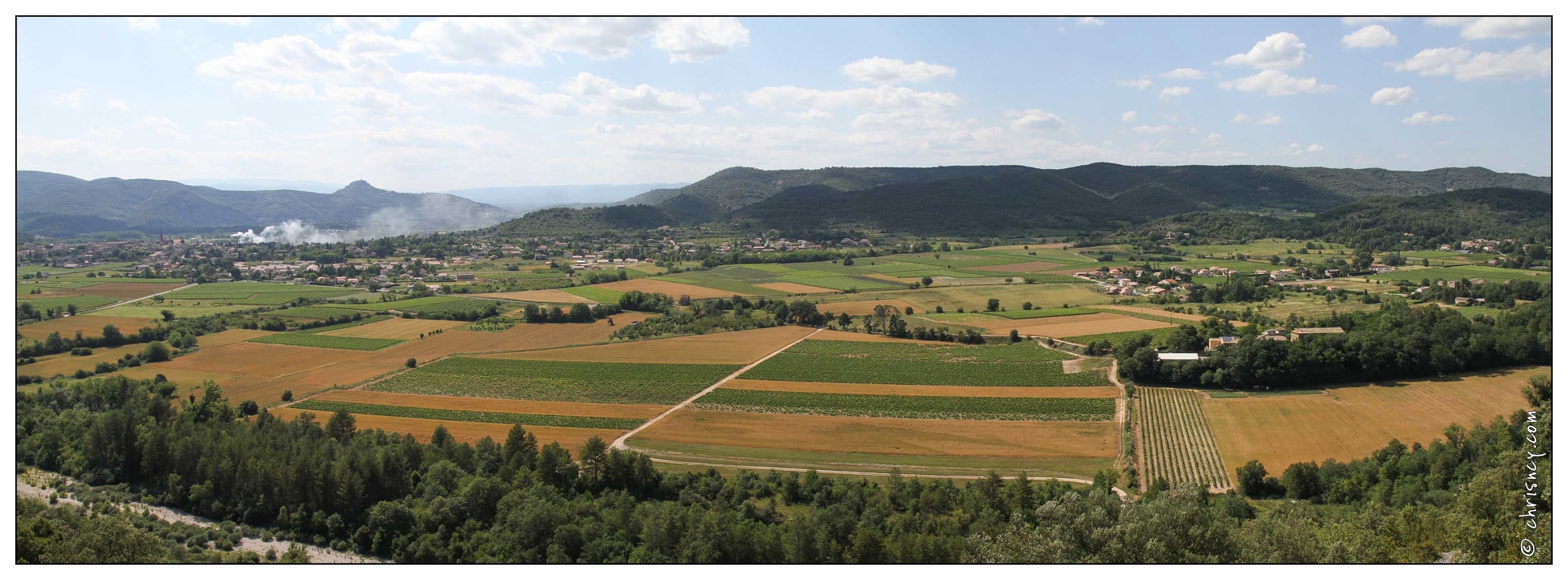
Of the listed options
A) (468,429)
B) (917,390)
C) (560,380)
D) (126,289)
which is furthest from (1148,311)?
(126,289)

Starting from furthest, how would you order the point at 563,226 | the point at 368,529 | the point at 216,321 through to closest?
the point at 563,226 → the point at 216,321 → the point at 368,529

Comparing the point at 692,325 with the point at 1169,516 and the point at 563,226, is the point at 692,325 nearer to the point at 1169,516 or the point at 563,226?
the point at 1169,516

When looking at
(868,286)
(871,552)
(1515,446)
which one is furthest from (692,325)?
(1515,446)

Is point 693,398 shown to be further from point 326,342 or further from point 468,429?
point 326,342

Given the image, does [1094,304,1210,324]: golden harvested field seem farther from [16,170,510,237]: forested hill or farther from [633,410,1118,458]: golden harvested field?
[16,170,510,237]: forested hill

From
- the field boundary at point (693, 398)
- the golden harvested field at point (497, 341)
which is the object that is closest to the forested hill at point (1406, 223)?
the field boundary at point (693, 398)

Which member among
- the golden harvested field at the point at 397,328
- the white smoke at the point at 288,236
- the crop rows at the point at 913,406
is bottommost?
the crop rows at the point at 913,406

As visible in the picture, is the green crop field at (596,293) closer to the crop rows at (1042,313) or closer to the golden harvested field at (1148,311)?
the crop rows at (1042,313)
